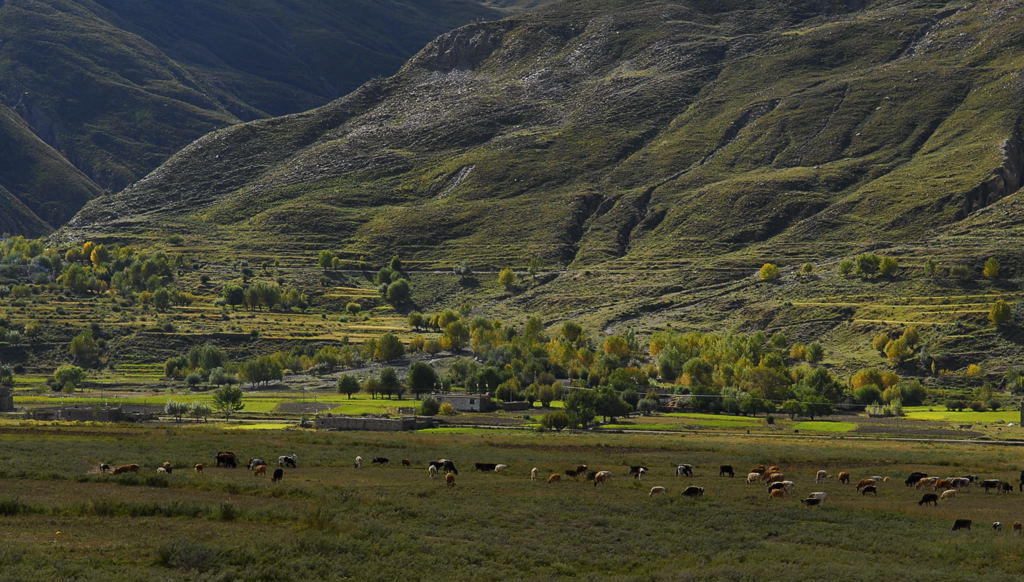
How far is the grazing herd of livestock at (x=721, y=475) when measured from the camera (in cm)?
6894

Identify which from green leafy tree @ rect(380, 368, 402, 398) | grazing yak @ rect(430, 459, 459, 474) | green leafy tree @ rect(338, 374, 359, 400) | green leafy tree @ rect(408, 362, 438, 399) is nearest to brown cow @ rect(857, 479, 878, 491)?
grazing yak @ rect(430, 459, 459, 474)

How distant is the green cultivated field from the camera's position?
151ft

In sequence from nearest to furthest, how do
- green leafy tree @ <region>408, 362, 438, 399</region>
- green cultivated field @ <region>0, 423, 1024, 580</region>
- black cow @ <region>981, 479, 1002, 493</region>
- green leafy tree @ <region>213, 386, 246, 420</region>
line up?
green cultivated field @ <region>0, 423, 1024, 580</region>
black cow @ <region>981, 479, 1002, 493</region>
green leafy tree @ <region>213, 386, 246, 420</region>
green leafy tree @ <region>408, 362, 438, 399</region>

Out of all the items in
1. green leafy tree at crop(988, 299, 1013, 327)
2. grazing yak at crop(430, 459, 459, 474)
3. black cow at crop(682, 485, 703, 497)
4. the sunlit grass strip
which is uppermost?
green leafy tree at crop(988, 299, 1013, 327)

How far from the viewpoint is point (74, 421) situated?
429 ft

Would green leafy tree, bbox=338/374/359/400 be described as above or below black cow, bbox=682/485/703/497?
above

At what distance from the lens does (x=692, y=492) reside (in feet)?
223

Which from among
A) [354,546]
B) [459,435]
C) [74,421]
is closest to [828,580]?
[354,546]

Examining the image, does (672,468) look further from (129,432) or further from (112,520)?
(129,432)

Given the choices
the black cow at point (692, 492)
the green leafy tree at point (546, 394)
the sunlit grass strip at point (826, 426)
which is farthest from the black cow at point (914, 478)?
the green leafy tree at point (546, 394)

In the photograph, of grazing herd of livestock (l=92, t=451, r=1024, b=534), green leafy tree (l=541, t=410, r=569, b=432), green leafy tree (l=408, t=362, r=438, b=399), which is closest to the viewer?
grazing herd of livestock (l=92, t=451, r=1024, b=534)

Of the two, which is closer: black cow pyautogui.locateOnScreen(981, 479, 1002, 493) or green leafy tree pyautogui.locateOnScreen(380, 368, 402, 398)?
black cow pyautogui.locateOnScreen(981, 479, 1002, 493)

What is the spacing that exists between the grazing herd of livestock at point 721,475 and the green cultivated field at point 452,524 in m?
0.85

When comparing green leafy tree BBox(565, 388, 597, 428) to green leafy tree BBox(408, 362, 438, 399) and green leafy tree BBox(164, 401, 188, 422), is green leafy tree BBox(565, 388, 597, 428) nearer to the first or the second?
green leafy tree BBox(408, 362, 438, 399)
